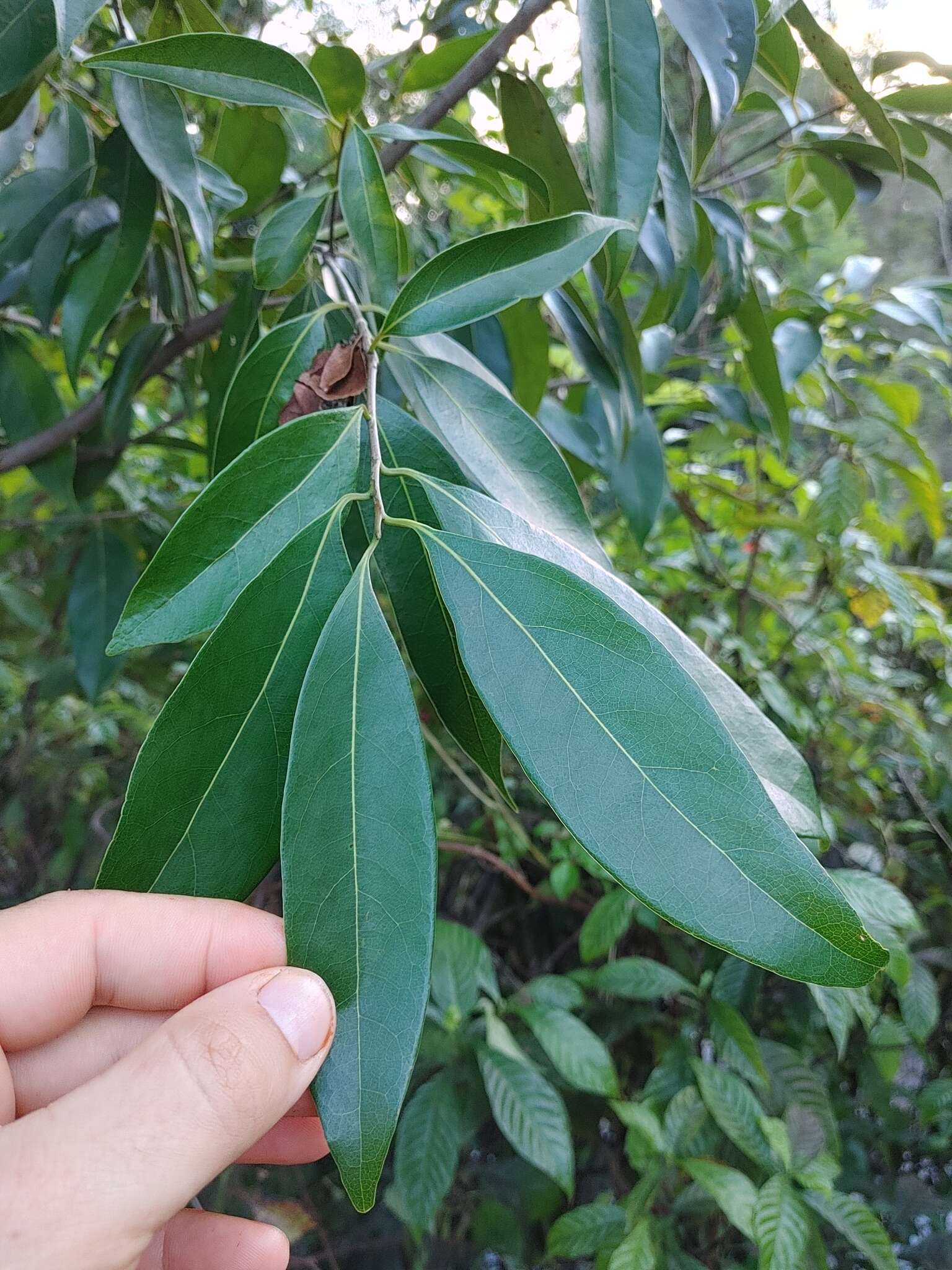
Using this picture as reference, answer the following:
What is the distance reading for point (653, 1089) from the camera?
894mm

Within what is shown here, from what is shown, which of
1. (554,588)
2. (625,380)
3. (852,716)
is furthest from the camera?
(852,716)

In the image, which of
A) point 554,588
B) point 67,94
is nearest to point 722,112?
point 554,588

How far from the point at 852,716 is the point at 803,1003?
40 cm

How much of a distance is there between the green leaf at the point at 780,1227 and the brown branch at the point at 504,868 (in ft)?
1.17

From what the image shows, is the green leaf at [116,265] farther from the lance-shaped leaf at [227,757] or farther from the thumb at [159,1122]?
the thumb at [159,1122]

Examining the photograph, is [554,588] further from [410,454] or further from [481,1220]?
[481,1220]

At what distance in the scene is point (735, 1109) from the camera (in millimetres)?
822

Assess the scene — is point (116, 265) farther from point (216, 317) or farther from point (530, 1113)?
point (530, 1113)

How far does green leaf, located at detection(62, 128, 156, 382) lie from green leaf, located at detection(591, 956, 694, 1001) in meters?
0.81

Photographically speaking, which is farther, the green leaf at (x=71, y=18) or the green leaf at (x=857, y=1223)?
the green leaf at (x=857, y=1223)

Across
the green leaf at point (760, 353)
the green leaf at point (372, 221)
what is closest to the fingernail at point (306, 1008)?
the green leaf at point (372, 221)


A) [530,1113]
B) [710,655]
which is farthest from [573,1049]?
[710,655]

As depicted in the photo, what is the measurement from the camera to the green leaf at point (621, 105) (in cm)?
41

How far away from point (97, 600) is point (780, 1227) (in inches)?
34.4
